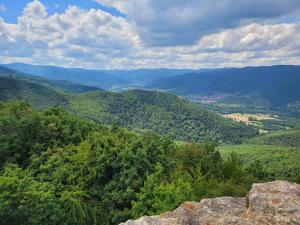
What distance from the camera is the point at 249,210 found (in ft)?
55.6

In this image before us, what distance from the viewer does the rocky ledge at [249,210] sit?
1569 cm

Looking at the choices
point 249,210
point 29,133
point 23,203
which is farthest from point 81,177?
point 249,210

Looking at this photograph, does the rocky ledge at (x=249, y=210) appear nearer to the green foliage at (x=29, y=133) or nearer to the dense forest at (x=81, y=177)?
the dense forest at (x=81, y=177)

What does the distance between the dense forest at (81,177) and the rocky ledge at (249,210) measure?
17574 millimetres

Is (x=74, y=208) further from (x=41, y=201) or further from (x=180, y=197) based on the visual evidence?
(x=180, y=197)

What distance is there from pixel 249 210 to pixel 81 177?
2927cm

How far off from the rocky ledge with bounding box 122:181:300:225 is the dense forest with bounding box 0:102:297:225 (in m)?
17.6

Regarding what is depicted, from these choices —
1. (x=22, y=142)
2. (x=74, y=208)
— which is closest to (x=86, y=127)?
(x=22, y=142)

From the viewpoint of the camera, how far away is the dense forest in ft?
108

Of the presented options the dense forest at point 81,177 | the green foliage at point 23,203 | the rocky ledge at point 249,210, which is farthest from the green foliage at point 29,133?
the rocky ledge at point 249,210

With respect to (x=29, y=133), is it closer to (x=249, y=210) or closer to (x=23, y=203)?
(x=23, y=203)

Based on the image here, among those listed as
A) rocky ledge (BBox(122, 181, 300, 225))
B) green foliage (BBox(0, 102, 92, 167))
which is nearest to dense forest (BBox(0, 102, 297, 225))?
green foliage (BBox(0, 102, 92, 167))

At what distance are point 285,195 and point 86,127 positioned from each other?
45.1 meters

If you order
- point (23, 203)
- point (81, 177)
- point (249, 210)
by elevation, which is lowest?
point (81, 177)
